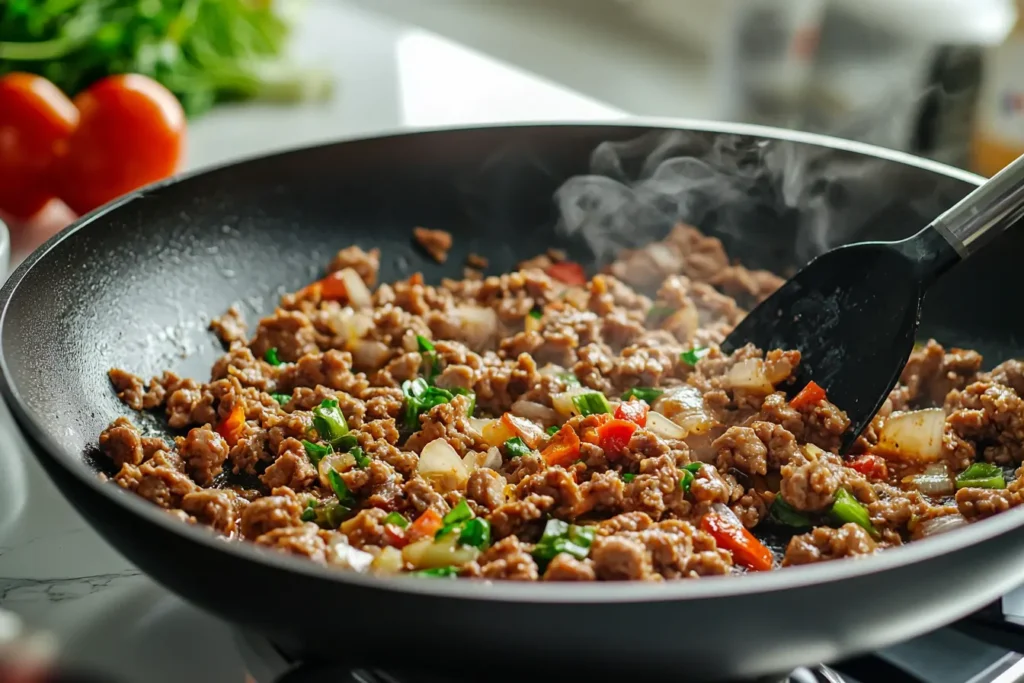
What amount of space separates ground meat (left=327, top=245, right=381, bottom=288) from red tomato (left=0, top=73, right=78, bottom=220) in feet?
2.78

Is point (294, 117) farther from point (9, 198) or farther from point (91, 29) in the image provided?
point (9, 198)

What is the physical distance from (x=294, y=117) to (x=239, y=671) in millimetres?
1917

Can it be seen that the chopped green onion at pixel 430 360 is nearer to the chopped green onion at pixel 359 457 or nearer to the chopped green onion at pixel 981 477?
the chopped green onion at pixel 359 457

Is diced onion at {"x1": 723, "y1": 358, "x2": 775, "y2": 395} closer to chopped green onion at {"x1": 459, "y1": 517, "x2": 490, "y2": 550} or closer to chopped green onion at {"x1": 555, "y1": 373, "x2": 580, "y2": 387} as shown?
chopped green onion at {"x1": 555, "y1": 373, "x2": 580, "y2": 387}

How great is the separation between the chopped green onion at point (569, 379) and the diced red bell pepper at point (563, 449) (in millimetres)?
188

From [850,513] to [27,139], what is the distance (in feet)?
6.35

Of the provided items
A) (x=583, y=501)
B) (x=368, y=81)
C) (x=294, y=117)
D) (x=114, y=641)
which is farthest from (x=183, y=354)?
(x=368, y=81)

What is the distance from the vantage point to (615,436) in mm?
1437

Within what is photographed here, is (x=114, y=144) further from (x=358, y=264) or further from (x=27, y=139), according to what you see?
(x=358, y=264)

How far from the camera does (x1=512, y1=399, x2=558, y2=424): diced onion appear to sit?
1.59 m

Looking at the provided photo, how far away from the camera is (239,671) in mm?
1224

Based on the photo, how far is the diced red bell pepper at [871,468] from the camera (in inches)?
57.9

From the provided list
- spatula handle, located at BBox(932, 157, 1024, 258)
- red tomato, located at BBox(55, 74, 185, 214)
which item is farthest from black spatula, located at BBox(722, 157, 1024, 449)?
red tomato, located at BBox(55, 74, 185, 214)

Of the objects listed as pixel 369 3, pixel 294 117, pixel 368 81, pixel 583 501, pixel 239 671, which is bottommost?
pixel 239 671
